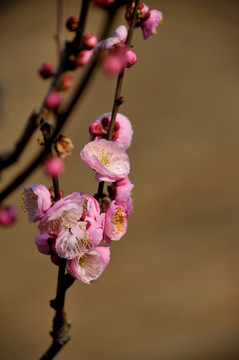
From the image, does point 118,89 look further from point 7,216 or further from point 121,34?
point 7,216

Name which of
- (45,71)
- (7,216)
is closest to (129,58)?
(45,71)

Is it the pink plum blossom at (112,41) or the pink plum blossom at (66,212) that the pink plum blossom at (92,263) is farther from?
the pink plum blossom at (112,41)

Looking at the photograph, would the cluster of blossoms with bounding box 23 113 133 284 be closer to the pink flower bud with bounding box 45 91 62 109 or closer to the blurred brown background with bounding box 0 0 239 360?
the pink flower bud with bounding box 45 91 62 109

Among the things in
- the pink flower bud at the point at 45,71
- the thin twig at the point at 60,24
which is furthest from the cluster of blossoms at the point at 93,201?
the pink flower bud at the point at 45,71

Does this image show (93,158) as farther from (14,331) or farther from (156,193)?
(156,193)

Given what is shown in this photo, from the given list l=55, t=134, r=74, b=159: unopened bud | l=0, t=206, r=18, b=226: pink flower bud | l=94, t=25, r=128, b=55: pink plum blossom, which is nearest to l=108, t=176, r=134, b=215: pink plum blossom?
l=55, t=134, r=74, b=159: unopened bud
